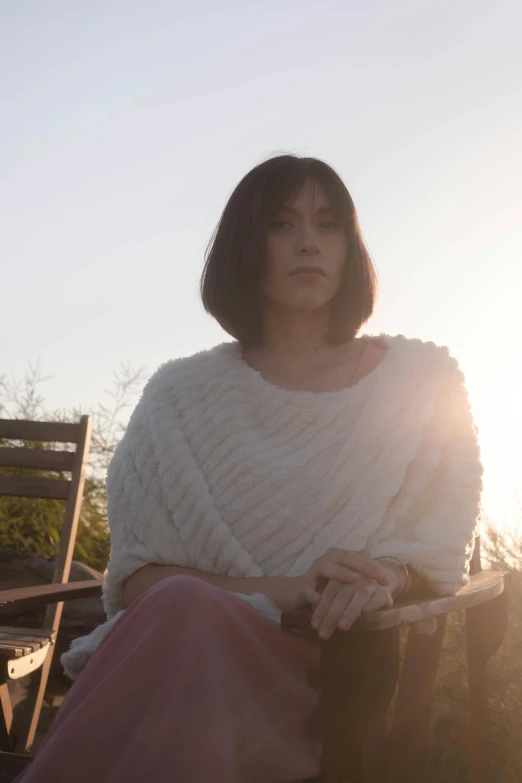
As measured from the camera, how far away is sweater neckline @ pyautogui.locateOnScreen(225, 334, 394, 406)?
8.36 feet

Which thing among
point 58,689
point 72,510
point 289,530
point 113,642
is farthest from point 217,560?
point 58,689

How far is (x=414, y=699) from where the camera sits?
2314 mm

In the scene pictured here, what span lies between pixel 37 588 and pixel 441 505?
1223 mm

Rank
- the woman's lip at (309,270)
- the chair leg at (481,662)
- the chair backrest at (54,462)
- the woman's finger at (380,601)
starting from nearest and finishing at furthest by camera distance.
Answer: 1. the woman's finger at (380,601)
2. the chair leg at (481,662)
3. the woman's lip at (309,270)
4. the chair backrest at (54,462)

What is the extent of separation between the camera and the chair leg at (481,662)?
8.04 ft

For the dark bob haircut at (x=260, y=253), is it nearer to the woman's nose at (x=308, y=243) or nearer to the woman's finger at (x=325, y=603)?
the woman's nose at (x=308, y=243)

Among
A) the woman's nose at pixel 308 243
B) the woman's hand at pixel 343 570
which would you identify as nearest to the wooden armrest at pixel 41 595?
the woman's hand at pixel 343 570

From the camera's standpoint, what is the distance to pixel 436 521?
225 centimetres

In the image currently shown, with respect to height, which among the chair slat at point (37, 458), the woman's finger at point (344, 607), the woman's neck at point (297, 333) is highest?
the woman's neck at point (297, 333)

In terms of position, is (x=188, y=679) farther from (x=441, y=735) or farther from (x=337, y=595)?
(x=441, y=735)

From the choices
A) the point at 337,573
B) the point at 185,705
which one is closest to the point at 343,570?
the point at 337,573

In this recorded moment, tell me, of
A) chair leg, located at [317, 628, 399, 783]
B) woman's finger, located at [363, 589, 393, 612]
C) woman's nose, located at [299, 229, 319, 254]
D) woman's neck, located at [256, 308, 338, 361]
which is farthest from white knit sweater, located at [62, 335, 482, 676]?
chair leg, located at [317, 628, 399, 783]

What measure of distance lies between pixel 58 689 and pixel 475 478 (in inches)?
112

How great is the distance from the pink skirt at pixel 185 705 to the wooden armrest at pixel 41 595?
74 cm
